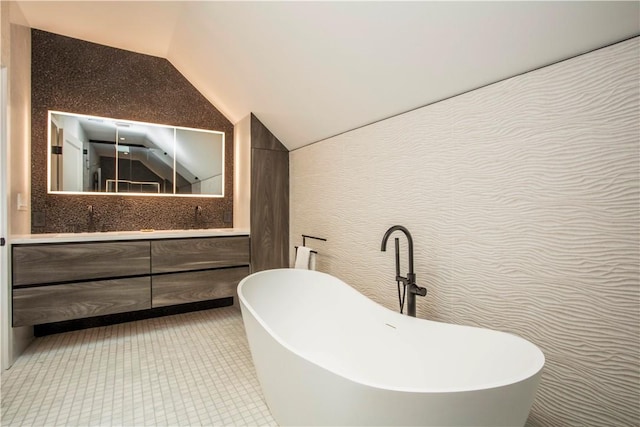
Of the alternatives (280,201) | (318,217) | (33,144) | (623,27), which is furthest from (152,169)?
(623,27)

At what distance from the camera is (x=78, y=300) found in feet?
7.00

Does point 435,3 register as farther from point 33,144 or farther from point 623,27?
point 33,144

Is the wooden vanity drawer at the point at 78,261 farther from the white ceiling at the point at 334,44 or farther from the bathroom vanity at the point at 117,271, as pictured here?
the white ceiling at the point at 334,44

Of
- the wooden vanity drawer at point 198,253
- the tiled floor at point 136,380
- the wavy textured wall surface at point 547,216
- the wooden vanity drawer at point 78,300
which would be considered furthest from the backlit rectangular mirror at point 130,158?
the wavy textured wall surface at point 547,216

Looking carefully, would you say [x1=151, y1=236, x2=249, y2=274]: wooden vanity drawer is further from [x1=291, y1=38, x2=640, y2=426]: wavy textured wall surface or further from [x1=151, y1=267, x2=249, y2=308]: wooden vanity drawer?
[x1=291, y1=38, x2=640, y2=426]: wavy textured wall surface

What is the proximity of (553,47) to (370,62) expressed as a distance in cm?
87

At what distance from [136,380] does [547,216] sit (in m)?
2.40

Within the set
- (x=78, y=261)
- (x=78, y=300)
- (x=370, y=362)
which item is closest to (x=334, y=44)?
(x=370, y=362)

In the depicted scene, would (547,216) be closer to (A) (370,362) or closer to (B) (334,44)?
(A) (370,362)

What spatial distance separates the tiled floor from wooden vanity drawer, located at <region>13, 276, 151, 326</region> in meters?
0.28

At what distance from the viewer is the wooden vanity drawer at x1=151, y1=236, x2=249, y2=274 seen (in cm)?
244

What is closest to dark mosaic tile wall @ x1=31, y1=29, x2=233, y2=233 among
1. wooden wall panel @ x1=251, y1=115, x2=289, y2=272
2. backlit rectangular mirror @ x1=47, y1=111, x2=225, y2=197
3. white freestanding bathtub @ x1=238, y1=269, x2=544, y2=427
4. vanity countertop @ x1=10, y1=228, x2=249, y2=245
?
backlit rectangular mirror @ x1=47, y1=111, x2=225, y2=197

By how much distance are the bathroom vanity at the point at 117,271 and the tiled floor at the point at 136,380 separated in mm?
277

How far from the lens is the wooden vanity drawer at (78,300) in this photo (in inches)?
77.0
